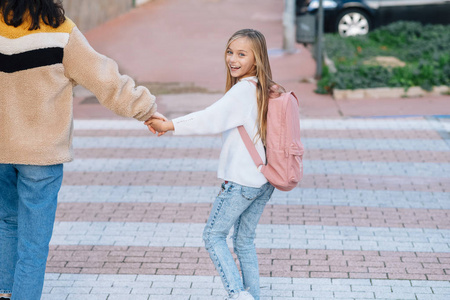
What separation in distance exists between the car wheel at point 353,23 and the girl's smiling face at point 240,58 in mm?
13380

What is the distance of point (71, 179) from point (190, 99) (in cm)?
419

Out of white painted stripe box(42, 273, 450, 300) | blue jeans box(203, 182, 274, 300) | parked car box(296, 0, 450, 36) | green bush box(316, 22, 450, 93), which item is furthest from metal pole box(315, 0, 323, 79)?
blue jeans box(203, 182, 274, 300)

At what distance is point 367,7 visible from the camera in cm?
1655

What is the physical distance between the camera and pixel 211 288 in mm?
4648

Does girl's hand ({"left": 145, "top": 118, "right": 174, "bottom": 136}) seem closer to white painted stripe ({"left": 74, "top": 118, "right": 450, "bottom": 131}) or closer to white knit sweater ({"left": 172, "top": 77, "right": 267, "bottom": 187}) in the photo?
white knit sweater ({"left": 172, "top": 77, "right": 267, "bottom": 187})

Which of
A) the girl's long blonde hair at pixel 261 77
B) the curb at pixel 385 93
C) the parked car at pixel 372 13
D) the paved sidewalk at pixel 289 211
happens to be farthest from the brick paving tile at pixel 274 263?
the parked car at pixel 372 13

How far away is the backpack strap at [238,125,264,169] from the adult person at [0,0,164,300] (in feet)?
1.94

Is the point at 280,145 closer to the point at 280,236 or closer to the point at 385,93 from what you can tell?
the point at 280,236

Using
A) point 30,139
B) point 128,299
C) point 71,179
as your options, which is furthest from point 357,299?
point 71,179

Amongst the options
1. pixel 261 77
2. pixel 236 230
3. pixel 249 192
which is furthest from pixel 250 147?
pixel 236 230

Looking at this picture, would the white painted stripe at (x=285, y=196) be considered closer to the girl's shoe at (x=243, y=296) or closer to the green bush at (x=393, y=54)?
the girl's shoe at (x=243, y=296)

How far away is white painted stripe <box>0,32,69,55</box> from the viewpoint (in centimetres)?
351

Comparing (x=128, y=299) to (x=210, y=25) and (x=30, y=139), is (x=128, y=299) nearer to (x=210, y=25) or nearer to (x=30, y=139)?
(x=30, y=139)

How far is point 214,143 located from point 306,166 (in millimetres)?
1369
